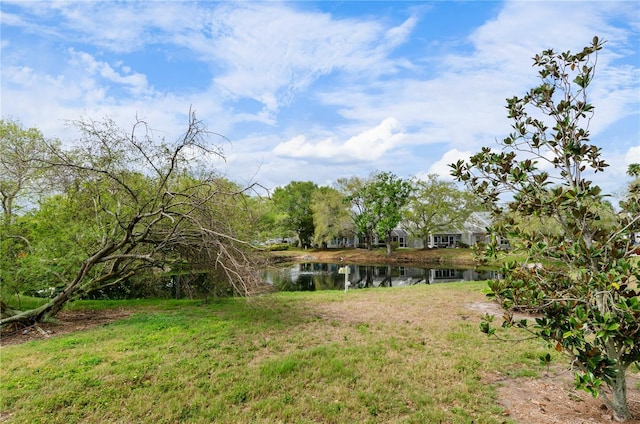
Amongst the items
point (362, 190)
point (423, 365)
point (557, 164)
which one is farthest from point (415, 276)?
point (557, 164)

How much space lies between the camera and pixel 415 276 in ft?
72.0

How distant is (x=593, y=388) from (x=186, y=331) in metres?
6.17

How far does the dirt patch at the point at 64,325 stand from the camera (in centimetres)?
669

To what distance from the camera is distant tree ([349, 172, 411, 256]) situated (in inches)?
1198

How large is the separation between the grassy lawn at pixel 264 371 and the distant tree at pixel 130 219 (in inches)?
55.1

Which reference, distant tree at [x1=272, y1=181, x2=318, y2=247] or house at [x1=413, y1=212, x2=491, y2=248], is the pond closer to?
house at [x1=413, y1=212, x2=491, y2=248]

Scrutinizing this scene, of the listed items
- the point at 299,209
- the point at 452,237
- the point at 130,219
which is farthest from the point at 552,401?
the point at 452,237

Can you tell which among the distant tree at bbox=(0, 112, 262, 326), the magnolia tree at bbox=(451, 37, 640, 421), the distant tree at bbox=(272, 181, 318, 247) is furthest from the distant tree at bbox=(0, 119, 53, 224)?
the distant tree at bbox=(272, 181, 318, 247)

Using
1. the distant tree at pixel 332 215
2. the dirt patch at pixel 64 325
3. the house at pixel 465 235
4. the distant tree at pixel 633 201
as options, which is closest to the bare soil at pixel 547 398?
the dirt patch at pixel 64 325

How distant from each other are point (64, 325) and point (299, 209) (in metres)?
33.4

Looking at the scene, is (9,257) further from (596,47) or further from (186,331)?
(596,47)

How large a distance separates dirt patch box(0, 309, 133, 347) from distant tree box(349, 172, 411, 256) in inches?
953

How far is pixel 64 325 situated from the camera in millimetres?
7508

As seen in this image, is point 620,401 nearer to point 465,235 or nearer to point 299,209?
point 465,235
